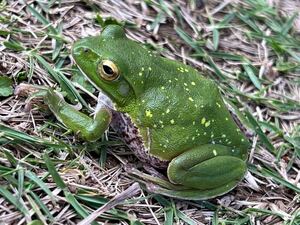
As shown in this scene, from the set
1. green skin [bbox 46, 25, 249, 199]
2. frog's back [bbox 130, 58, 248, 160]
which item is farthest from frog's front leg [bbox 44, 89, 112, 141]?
frog's back [bbox 130, 58, 248, 160]

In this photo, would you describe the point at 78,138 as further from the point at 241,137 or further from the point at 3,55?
the point at 241,137

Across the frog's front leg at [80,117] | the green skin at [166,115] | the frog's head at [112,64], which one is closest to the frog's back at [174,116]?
the green skin at [166,115]

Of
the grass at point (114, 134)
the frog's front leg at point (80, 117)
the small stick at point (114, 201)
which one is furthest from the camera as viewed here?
the frog's front leg at point (80, 117)

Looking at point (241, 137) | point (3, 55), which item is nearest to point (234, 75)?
point (241, 137)

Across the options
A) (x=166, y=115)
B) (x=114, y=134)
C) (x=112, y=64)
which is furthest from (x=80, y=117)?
(x=166, y=115)

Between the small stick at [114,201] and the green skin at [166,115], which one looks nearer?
the small stick at [114,201]

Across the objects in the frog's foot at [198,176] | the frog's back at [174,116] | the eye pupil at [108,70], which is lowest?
the frog's foot at [198,176]

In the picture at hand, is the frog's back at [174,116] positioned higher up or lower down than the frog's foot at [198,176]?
higher up

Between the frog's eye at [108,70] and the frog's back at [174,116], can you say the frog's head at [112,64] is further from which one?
the frog's back at [174,116]
